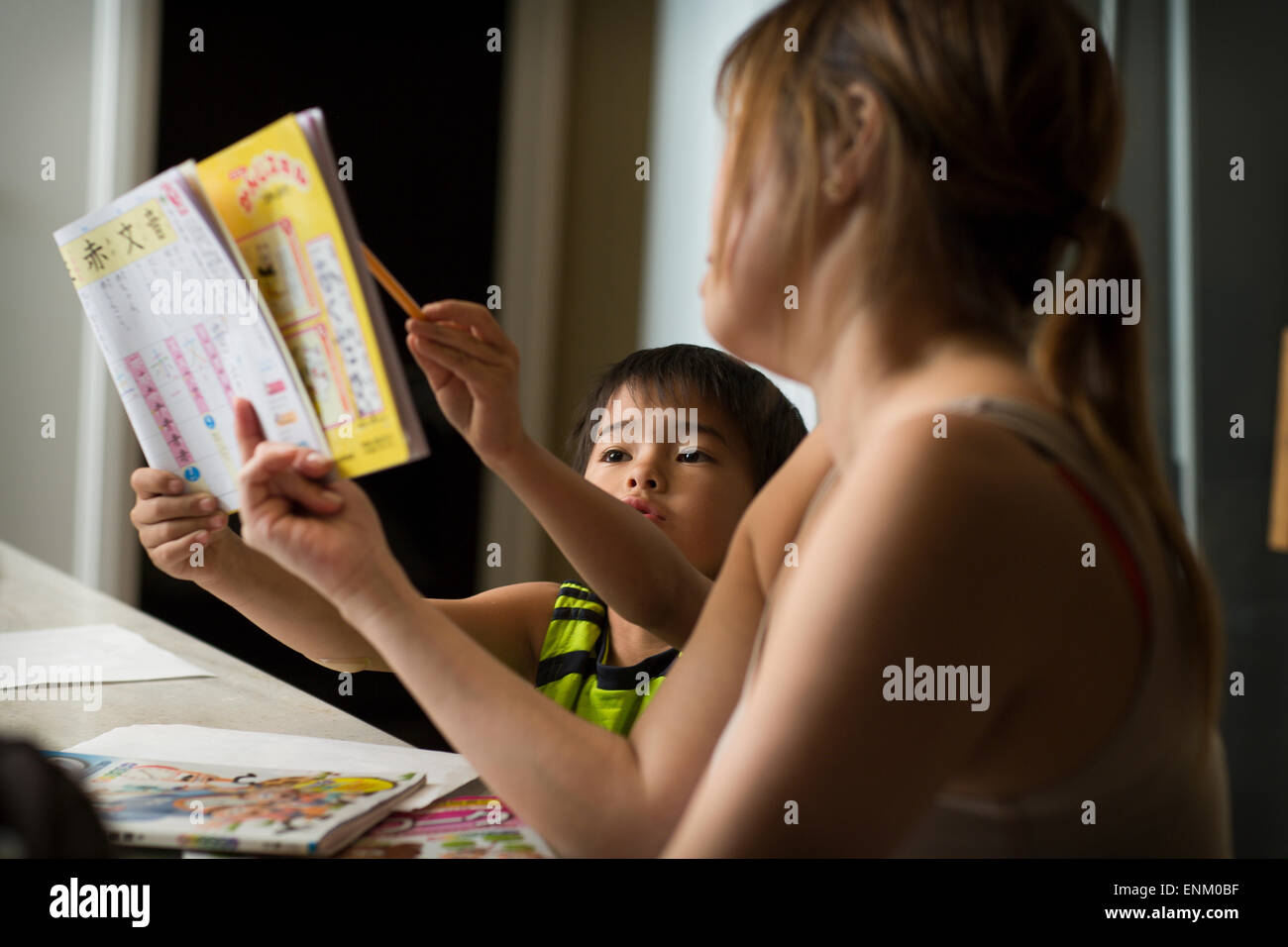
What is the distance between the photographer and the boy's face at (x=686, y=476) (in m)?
1.30

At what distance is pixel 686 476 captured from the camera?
132 cm

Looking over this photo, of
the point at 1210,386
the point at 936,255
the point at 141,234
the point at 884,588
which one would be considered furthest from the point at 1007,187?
the point at 1210,386

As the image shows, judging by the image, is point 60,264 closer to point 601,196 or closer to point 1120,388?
point 601,196

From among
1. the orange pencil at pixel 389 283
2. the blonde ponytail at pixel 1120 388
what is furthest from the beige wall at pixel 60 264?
the blonde ponytail at pixel 1120 388

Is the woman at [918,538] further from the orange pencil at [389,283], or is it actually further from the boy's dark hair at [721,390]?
the boy's dark hair at [721,390]

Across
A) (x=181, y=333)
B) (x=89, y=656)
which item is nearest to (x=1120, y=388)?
(x=181, y=333)

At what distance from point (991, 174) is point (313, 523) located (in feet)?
1.57

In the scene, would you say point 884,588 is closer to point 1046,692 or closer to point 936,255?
point 1046,692

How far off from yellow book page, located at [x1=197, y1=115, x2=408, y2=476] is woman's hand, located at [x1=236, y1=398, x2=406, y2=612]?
0.9 inches

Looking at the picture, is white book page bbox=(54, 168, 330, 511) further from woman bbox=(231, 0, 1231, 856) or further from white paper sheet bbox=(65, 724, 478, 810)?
white paper sheet bbox=(65, 724, 478, 810)

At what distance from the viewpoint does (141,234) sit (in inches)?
31.5

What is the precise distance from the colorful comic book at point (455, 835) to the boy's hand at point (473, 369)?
1.02 feet

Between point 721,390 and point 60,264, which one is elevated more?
point 60,264
